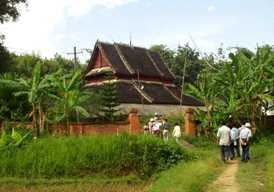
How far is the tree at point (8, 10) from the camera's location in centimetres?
3444

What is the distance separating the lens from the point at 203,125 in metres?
28.3

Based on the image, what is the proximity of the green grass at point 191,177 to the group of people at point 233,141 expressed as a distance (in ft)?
1.82

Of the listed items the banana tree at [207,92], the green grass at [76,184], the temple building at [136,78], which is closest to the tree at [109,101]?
the temple building at [136,78]

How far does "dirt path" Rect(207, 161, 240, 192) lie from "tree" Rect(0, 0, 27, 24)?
20849 millimetres

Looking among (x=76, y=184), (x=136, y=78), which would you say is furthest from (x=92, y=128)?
(x=136, y=78)

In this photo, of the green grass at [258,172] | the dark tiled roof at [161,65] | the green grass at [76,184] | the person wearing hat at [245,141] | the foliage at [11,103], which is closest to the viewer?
the green grass at [258,172]

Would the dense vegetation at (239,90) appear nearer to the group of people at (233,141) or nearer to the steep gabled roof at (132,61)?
the group of people at (233,141)

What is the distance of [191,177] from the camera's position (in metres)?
16.0

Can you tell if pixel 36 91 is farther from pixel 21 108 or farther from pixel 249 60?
pixel 249 60

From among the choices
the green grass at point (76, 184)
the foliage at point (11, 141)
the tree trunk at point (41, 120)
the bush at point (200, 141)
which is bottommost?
the green grass at point (76, 184)

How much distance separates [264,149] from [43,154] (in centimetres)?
950

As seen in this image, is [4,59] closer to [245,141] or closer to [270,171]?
[245,141]

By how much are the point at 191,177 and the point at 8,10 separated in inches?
894

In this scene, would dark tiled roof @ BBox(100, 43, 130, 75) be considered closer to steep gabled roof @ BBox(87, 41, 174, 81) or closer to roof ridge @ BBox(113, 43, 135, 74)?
steep gabled roof @ BBox(87, 41, 174, 81)
